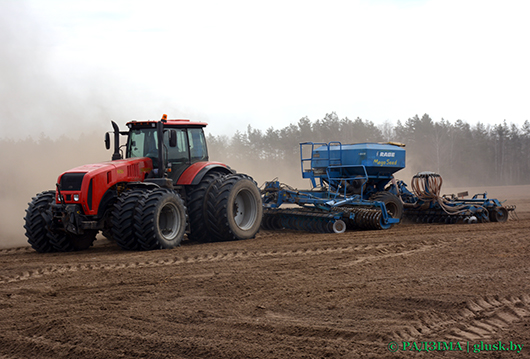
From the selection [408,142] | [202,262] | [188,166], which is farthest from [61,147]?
[408,142]

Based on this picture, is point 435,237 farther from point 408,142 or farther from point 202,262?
point 408,142

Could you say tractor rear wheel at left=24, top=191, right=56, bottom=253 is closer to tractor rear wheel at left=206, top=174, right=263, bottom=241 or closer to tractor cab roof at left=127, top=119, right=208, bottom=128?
tractor cab roof at left=127, top=119, right=208, bottom=128

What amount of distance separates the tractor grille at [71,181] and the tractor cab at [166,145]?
1593 mm

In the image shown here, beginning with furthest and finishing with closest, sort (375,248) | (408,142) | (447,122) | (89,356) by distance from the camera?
(447,122) → (408,142) → (375,248) → (89,356)

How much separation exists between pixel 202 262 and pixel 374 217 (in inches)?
211

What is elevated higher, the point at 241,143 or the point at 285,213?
the point at 241,143

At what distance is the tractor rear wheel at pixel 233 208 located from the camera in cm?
1033

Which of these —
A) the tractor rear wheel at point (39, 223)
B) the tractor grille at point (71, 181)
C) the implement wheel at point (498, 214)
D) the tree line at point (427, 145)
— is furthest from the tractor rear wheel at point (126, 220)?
the tree line at point (427, 145)

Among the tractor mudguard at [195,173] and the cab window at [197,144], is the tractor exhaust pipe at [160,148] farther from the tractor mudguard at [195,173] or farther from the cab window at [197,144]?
the cab window at [197,144]

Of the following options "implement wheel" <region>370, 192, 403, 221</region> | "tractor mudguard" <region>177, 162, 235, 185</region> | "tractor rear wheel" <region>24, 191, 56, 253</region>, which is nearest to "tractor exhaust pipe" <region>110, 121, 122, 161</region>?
"tractor mudguard" <region>177, 162, 235, 185</region>

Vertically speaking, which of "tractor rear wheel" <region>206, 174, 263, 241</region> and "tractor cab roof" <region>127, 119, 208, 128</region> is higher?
"tractor cab roof" <region>127, 119, 208, 128</region>

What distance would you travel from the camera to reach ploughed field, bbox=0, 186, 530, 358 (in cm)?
427

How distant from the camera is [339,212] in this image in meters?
12.1

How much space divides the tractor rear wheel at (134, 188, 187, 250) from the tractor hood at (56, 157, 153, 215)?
76 cm
